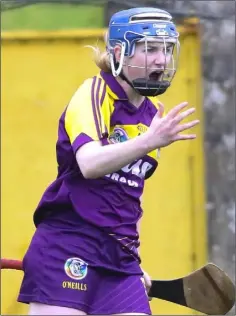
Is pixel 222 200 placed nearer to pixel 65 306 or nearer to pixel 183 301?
pixel 183 301

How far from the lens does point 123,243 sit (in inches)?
198

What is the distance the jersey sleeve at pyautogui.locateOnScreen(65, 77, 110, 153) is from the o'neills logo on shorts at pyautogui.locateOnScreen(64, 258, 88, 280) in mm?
533

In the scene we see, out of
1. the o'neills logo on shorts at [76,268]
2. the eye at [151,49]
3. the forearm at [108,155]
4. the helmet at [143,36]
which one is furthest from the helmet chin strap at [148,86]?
the o'neills logo on shorts at [76,268]

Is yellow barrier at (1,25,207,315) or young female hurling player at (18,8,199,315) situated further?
yellow barrier at (1,25,207,315)

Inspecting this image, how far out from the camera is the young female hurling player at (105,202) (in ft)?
16.1

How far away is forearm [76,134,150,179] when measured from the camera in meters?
4.54

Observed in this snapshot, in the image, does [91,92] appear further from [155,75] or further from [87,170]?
[87,170]

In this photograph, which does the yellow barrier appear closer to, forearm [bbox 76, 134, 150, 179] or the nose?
the nose

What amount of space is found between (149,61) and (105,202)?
0.65 m

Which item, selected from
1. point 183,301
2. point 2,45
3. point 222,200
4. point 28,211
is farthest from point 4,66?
point 183,301

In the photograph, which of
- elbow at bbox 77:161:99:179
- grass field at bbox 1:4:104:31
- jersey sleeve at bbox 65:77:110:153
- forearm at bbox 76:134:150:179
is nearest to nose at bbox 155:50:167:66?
jersey sleeve at bbox 65:77:110:153

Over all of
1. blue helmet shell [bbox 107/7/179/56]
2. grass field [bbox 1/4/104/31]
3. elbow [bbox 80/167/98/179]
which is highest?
grass field [bbox 1/4/104/31]

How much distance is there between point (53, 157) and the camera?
26.4 feet

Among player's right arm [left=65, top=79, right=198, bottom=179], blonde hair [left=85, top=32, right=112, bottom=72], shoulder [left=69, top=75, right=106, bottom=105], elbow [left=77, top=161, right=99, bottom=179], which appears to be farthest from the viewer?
blonde hair [left=85, top=32, right=112, bottom=72]
